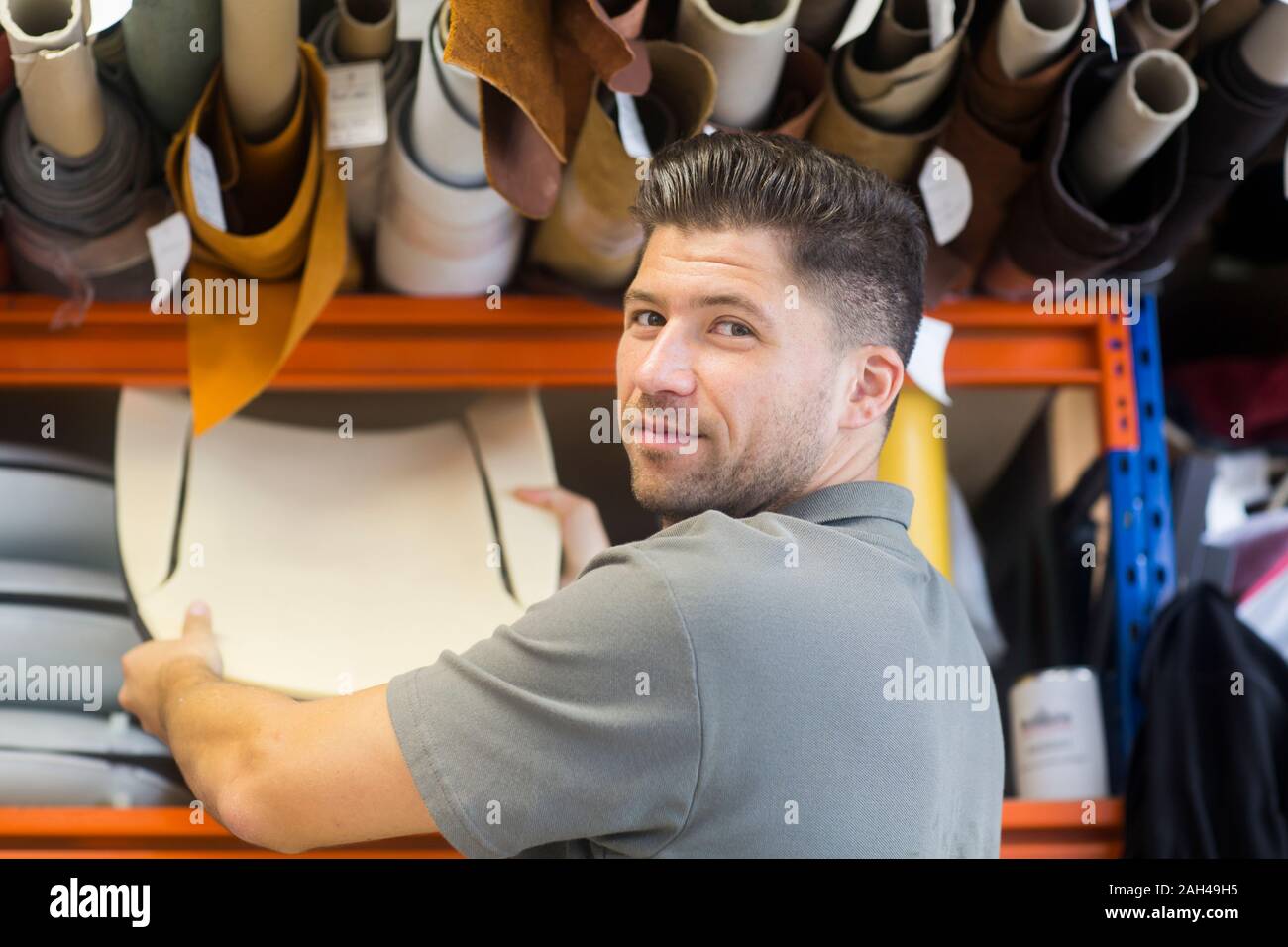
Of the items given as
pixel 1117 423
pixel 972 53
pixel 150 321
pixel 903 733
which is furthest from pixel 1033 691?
pixel 150 321

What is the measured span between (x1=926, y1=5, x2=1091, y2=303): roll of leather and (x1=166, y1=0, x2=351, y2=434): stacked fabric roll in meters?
0.60

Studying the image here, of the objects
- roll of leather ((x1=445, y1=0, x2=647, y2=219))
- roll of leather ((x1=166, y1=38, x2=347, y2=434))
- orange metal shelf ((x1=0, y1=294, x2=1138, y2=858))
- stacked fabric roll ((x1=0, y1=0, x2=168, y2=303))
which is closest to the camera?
roll of leather ((x1=445, y1=0, x2=647, y2=219))

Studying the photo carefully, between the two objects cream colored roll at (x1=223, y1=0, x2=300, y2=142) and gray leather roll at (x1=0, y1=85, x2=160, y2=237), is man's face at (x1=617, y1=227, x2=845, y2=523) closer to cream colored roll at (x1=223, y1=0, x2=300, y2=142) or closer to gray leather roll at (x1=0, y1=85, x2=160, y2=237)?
cream colored roll at (x1=223, y1=0, x2=300, y2=142)

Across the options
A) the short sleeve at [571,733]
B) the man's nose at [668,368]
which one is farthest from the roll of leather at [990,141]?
the short sleeve at [571,733]

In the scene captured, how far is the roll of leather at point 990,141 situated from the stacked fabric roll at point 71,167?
769 millimetres

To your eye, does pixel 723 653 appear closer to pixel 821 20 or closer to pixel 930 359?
pixel 930 359

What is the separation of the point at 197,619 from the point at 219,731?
316 mm

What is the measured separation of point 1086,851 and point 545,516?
63 centimetres

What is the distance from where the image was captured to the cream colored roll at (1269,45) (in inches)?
49.0

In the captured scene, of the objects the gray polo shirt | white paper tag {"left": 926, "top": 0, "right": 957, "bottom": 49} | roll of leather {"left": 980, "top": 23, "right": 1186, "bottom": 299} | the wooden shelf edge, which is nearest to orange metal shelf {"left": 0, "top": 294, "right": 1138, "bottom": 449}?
the wooden shelf edge

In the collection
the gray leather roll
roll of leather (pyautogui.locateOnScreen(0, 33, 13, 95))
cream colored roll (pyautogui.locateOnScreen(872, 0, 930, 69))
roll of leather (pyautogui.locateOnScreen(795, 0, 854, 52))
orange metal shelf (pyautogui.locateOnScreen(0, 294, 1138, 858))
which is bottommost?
orange metal shelf (pyautogui.locateOnScreen(0, 294, 1138, 858))

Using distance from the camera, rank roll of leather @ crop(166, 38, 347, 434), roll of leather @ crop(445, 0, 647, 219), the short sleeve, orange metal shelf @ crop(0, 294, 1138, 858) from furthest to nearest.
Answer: orange metal shelf @ crop(0, 294, 1138, 858) → roll of leather @ crop(166, 38, 347, 434) → roll of leather @ crop(445, 0, 647, 219) → the short sleeve

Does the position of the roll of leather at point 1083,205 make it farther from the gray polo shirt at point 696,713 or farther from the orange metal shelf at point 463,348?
the gray polo shirt at point 696,713

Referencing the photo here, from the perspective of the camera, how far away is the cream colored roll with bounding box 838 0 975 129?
3.94 ft
